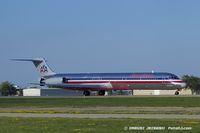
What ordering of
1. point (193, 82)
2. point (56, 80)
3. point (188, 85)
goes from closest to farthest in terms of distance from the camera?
point (56, 80)
point (188, 85)
point (193, 82)

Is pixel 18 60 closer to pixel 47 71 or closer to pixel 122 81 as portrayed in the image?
pixel 47 71

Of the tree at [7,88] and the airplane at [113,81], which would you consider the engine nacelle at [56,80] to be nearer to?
the airplane at [113,81]

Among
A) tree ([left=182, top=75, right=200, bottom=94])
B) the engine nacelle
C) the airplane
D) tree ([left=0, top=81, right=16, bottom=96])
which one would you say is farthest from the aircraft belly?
tree ([left=0, top=81, right=16, bottom=96])

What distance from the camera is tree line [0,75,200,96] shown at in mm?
167625

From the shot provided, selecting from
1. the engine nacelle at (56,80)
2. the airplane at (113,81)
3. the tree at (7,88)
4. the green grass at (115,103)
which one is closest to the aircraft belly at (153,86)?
the airplane at (113,81)

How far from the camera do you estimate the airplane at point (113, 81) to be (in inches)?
3435

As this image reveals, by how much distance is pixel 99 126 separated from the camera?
22.3 metres

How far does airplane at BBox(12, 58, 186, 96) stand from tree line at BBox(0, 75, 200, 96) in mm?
74695

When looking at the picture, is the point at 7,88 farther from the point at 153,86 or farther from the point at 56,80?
the point at 153,86

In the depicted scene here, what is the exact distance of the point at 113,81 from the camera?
90.0 meters

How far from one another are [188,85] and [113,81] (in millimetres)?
76681

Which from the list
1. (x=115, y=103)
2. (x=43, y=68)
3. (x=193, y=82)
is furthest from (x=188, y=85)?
(x=115, y=103)

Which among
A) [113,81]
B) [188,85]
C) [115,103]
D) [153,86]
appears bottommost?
[115,103]

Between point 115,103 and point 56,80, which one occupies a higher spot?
point 56,80
